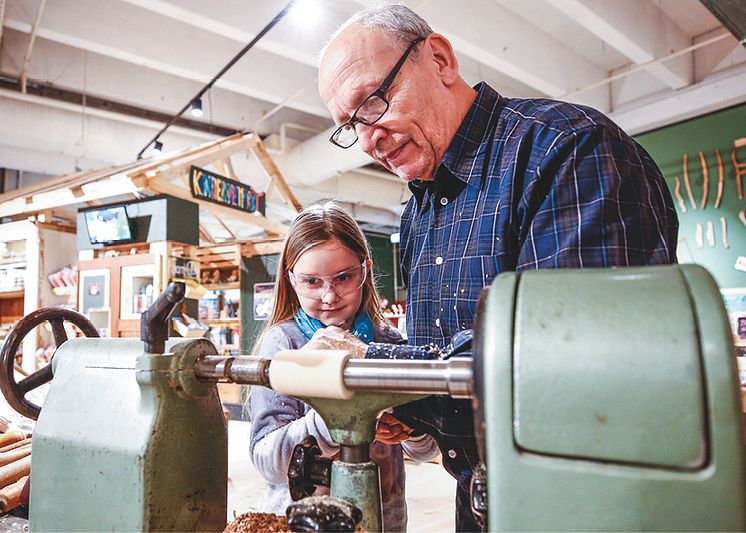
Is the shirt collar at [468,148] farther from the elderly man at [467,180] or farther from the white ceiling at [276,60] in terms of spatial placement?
the white ceiling at [276,60]

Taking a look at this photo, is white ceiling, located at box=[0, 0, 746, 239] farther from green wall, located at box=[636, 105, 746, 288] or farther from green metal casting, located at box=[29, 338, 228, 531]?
green metal casting, located at box=[29, 338, 228, 531]

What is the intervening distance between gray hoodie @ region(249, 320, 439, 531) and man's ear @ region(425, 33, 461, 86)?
0.71 m

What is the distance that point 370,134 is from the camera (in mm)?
1222

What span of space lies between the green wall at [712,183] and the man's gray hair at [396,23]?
470 cm

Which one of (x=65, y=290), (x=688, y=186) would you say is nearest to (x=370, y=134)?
(x=688, y=186)

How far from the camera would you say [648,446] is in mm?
449

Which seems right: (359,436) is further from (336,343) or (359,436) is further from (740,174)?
(740,174)

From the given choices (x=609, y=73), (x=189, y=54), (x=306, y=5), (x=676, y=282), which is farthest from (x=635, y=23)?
(x=676, y=282)

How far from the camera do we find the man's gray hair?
46.1 inches

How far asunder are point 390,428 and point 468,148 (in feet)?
2.00

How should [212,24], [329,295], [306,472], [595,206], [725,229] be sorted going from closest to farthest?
[306,472] → [595,206] → [329,295] → [212,24] → [725,229]

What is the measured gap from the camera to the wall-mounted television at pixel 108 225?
518 cm

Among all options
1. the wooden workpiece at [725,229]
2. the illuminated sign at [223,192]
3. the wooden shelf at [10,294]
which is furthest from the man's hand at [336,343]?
the wooden shelf at [10,294]

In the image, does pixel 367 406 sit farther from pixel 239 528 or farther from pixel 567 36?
pixel 567 36
